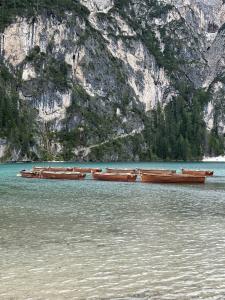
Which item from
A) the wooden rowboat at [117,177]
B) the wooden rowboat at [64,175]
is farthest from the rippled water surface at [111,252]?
the wooden rowboat at [64,175]

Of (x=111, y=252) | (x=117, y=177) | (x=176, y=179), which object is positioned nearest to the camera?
(x=111, y=252)

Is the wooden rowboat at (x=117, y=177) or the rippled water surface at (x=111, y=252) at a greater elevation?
the wooden rowboat at (x=117, y=177)

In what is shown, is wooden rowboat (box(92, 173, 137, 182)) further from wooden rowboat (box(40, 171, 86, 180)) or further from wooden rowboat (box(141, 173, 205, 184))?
wooden rowboat (box(141, 173, 205, 184))

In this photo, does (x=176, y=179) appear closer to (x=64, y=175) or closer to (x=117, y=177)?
(x=117, y=177)

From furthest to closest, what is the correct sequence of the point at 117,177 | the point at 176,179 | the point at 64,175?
1. the point at 64,175
2. the point at 117,177
3. the point at 176,179

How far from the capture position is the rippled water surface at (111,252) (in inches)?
662

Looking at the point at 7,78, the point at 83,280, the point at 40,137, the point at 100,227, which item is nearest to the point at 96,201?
the point at 100,227

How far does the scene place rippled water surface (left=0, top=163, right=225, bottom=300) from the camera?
1681cm

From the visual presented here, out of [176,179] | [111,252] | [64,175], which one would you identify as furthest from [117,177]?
[111,252]

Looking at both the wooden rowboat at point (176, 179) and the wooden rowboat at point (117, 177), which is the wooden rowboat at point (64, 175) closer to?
the wooden rowboat at point (117, 177)

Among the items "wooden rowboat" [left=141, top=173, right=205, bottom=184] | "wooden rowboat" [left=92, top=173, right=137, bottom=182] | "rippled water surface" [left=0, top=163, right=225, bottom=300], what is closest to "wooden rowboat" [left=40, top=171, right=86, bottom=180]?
"wooden rowboat" [left=92, top=173, right=137, bottom=182]

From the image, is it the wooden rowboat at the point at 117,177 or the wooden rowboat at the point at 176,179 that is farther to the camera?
the wooden rowboat at the point at 117,177

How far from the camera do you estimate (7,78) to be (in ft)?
654

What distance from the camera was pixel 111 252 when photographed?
73.1 ft
